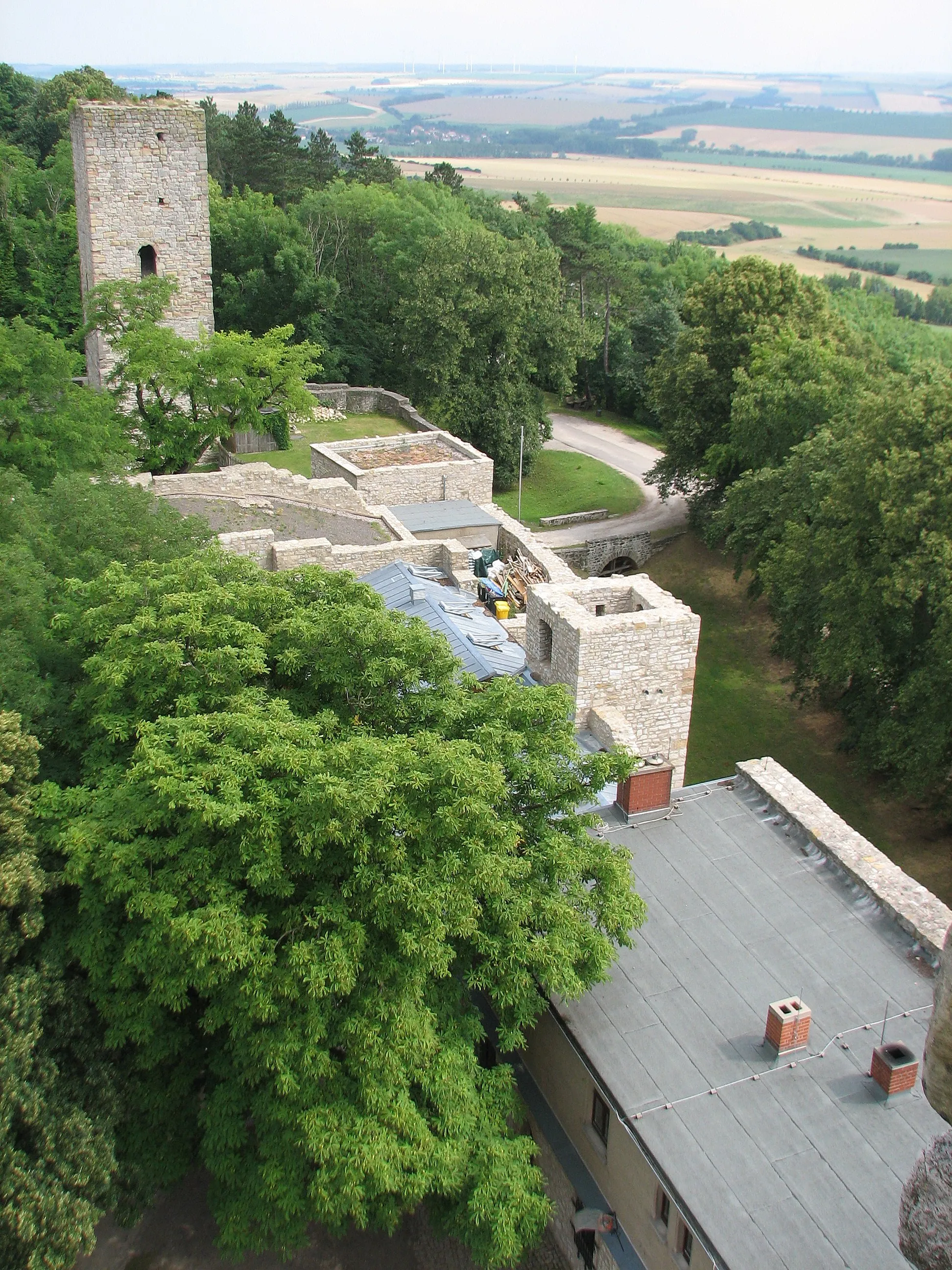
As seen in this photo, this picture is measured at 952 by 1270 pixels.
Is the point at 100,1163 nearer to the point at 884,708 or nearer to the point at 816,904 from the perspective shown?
the point at 816,904

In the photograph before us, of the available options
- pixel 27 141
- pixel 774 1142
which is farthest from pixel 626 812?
pixel 27 141

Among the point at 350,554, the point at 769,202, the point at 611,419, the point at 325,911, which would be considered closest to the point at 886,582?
the point at 350,554

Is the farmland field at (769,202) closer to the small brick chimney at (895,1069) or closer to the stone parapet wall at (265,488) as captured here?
the stone parapet wall at (265,488)

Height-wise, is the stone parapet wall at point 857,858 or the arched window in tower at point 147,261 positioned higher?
the arched window in tower at point 147,261

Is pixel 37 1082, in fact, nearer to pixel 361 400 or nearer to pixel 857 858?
pixel 857 858

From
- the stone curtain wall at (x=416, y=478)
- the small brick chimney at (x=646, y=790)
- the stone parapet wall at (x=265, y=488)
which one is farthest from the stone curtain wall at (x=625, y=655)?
the stone curtain wall at (x=416, y=478)

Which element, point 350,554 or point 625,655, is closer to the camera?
point 625,655
